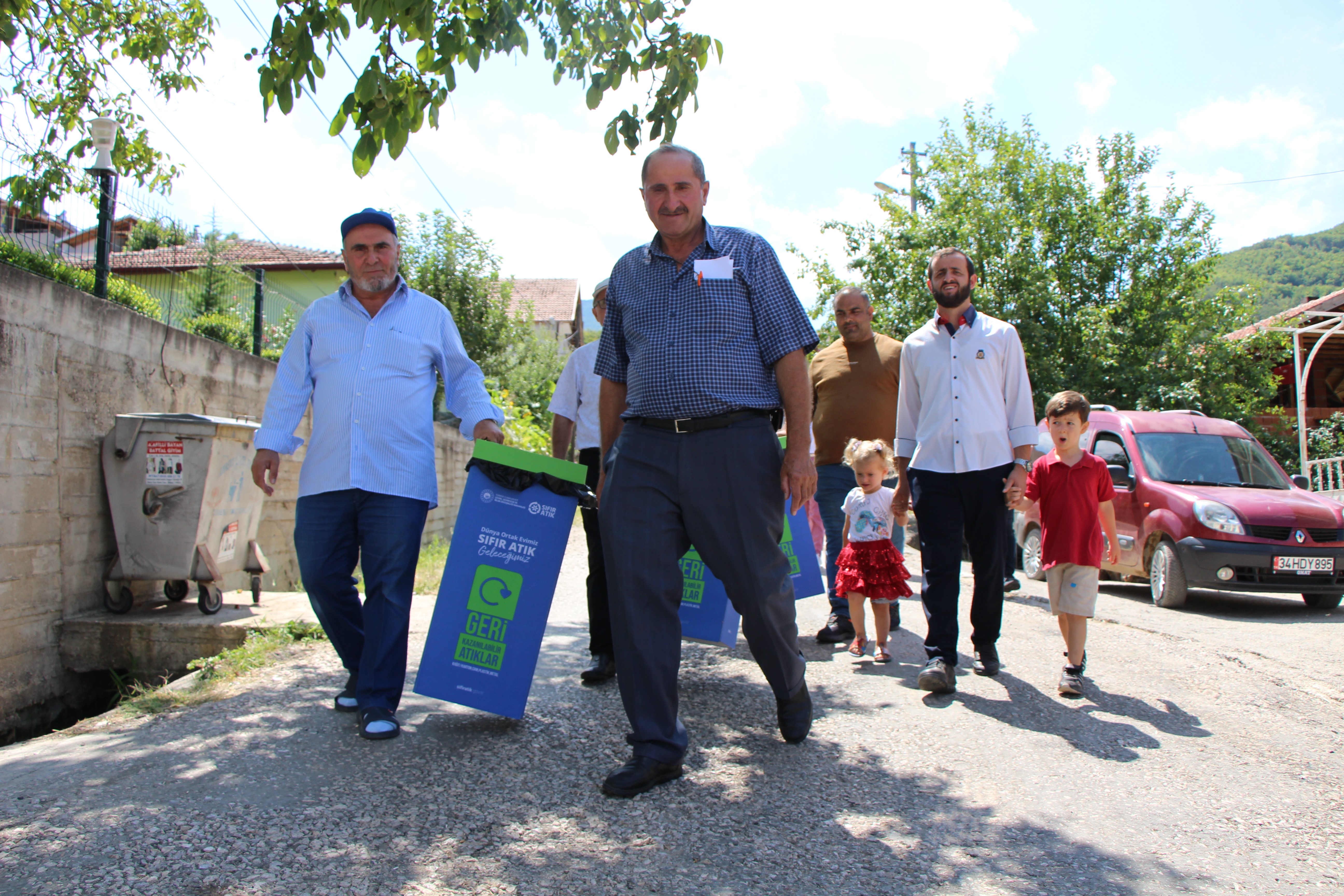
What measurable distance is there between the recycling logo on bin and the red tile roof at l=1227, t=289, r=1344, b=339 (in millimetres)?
19833

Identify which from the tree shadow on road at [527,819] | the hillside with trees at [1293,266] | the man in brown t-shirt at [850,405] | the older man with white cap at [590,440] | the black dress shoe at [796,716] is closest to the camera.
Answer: the tree shadow on road at [527,819]

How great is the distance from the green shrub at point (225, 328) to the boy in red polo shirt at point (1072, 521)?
7626mm

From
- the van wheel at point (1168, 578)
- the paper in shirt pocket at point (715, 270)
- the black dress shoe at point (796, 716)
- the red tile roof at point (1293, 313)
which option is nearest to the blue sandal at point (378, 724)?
the black dress shoe at point (796, 716)

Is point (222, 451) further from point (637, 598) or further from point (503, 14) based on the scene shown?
point (637, 598)

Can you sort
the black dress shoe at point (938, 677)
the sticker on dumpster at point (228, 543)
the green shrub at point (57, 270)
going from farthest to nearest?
1. the green shrub at point (57, 270)
2. the sticker on dumpster at point (228, 543)
3. the black dress shoe at point (938, 677)

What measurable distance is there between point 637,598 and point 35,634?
13.2ft

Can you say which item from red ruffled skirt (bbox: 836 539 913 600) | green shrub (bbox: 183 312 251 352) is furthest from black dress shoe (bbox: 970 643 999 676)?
green shrub (bbox: 183 312 251 352)

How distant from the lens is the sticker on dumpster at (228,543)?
234 inches

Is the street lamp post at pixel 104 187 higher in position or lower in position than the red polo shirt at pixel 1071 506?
higher

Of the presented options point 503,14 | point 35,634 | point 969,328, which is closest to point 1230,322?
point 969,328

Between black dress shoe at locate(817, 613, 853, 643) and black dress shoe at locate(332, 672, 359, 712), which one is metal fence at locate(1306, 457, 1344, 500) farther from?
→ black dress shoe at locate(332, 672, 359, 712)

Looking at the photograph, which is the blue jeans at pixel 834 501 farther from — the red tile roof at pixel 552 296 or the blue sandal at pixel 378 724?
the red tile roof at pixel 552 296

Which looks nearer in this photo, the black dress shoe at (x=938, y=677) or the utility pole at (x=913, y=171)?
the black dress shoe at (x=938, y=677)

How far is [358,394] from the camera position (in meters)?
3.71
